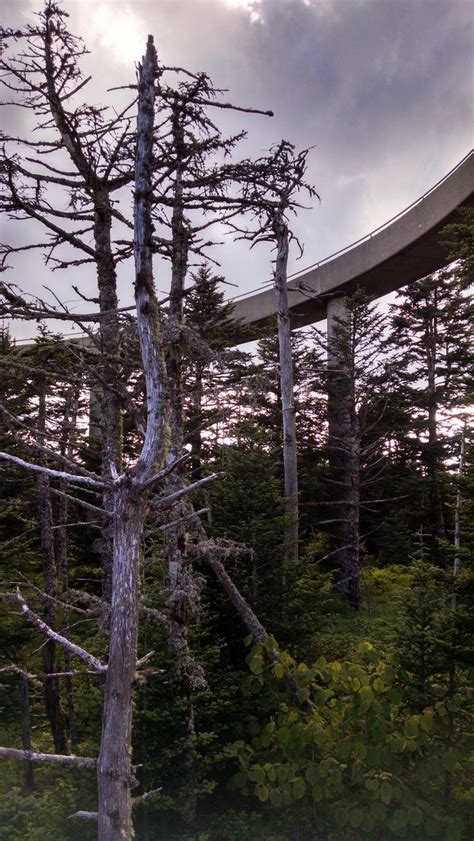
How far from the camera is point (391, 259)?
60.0 ft

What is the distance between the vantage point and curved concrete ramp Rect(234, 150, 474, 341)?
15.5 m

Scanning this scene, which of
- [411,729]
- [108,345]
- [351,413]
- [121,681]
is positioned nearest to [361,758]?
[411,729]

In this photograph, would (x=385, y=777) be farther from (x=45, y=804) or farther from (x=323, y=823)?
(x=45, y=804)

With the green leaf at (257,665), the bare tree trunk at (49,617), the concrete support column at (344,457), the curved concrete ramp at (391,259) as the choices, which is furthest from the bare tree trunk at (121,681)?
the concrete support column at (344,457)

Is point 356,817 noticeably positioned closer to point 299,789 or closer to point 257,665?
point 299,789

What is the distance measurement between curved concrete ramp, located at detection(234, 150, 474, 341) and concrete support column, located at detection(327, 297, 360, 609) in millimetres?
1210

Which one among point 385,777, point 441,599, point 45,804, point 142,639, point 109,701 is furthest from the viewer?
point 45,804

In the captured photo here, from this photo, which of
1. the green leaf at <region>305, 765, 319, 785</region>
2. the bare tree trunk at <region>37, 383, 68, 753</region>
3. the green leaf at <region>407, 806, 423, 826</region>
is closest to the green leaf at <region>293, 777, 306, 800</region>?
the green leaf at <region>305, 765, 319, 785</region>

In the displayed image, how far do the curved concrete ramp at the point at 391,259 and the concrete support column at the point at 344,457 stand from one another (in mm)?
1210

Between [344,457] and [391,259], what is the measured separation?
6625 millimetres

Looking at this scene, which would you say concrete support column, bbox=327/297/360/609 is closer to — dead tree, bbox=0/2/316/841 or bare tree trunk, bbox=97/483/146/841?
dead tree, bbox=0/2/316/841

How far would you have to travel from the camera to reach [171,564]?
8.50 metres

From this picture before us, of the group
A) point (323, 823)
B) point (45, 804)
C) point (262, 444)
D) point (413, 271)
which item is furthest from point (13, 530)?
point (413, 271)

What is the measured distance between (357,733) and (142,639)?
3390 mm
